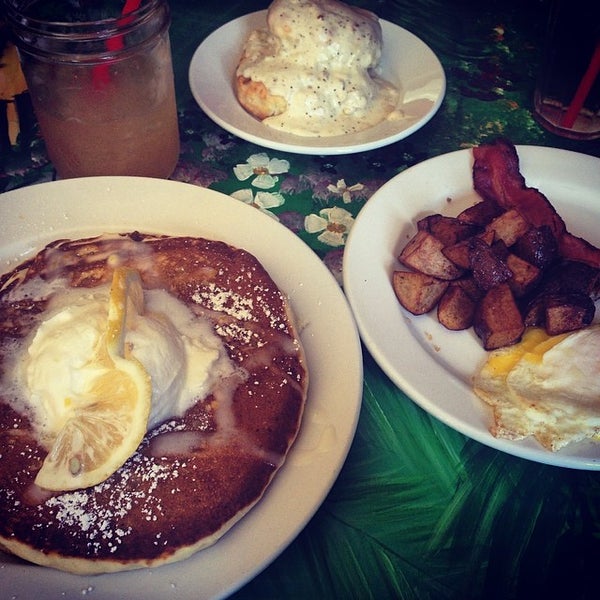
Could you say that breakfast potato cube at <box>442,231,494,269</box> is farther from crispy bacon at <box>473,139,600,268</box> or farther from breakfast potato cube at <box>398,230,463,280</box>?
crispy bacon at <box>473,139,600,268</box>

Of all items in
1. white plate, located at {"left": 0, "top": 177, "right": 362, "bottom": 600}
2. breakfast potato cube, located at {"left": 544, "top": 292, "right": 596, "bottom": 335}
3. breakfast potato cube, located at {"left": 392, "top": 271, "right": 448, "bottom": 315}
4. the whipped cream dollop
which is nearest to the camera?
white plate, located at {"left": 0, "top": 177, "right": 362, "bottom": 600}

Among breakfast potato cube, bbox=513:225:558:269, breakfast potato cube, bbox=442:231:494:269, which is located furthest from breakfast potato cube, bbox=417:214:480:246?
breakfast potato cube, bbox=513:225:558:269

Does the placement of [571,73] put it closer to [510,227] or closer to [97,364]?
[510,227]

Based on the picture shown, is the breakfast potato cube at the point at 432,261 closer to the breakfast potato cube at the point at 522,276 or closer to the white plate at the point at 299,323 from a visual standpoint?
the breakfast potato cube at the point at 522,276

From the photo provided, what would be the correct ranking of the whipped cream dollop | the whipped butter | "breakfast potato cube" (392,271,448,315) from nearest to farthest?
the whipped cream dollop, "breakfast potato cube" (392,271,448,315), the whipped butter

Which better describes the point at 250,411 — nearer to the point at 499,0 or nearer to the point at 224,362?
the point at 224,362

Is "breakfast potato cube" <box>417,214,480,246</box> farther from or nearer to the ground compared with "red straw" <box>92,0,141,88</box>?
nearer to the ground
